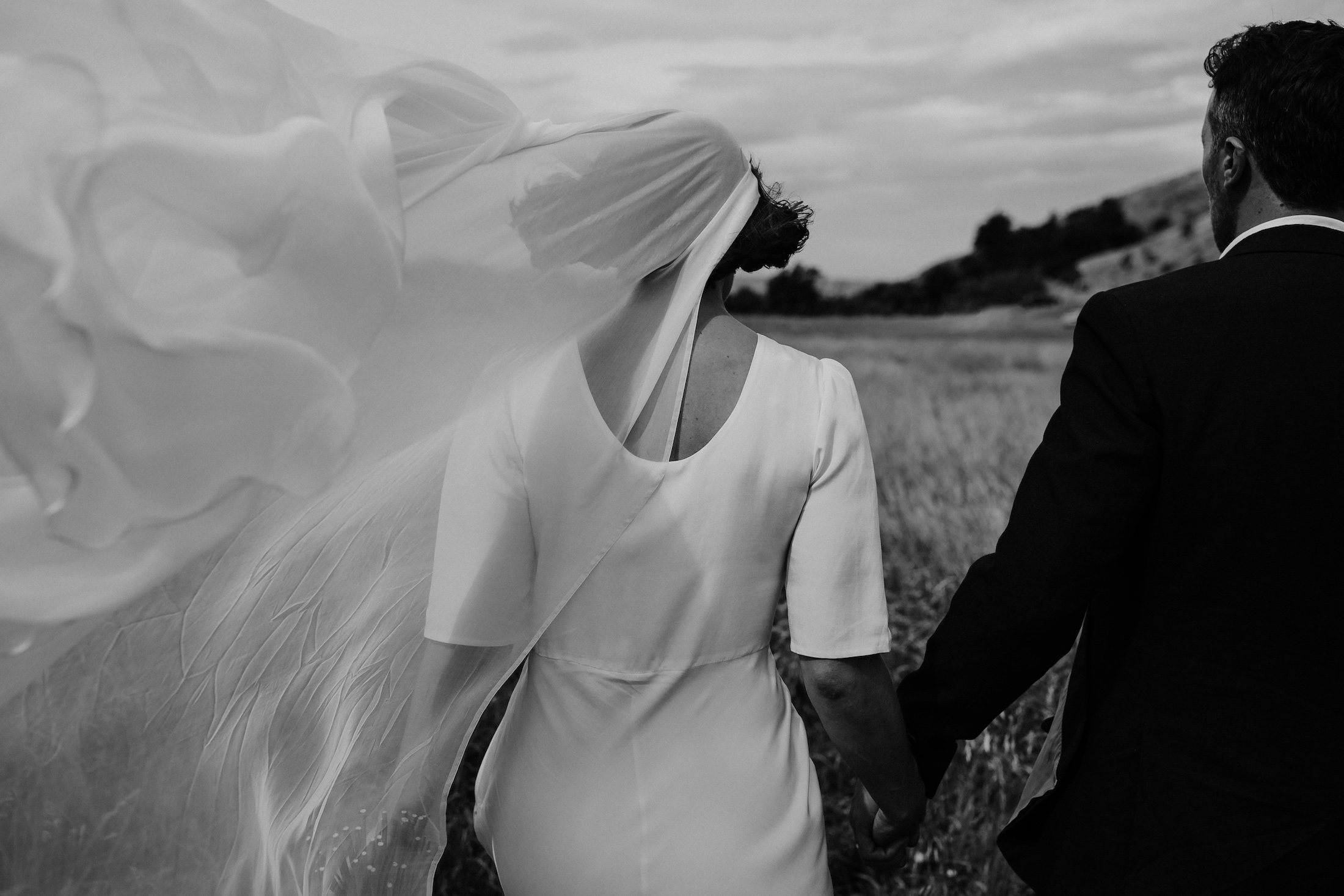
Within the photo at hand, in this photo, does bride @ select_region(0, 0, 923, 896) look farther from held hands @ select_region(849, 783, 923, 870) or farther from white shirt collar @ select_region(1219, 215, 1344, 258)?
white shirt collar @ select_region(1219, 215, 1344, 258)

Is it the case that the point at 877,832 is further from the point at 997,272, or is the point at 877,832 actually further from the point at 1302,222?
the point at 997,272

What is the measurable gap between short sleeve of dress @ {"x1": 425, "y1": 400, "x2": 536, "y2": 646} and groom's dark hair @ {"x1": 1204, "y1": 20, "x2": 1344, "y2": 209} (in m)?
1.25

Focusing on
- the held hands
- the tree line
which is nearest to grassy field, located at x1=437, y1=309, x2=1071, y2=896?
the tree line

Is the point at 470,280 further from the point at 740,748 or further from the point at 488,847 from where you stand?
the point at 488,847

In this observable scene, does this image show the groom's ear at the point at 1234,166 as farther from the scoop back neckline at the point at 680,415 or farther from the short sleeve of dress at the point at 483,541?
the short sleeve of dress at the point at 483,541

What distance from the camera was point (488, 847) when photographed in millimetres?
2162

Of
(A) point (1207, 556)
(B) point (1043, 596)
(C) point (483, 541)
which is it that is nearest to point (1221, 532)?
(A) point (1207, 556)

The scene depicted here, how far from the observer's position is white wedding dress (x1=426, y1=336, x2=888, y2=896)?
1869 millimetres

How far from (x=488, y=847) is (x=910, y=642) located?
293 centimetres

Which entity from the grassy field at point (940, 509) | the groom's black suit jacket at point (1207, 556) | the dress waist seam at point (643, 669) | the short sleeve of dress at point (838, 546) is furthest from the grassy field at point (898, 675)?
the groom's black suit jacket at point (1207, 556)

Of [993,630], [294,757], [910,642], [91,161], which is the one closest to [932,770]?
[993,630]

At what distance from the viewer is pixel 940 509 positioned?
5852 millimetres

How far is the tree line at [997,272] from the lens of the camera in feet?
25.4

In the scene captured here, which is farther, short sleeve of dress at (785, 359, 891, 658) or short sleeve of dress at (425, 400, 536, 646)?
short sleeve of dress at (785, 359, 891, 658)
